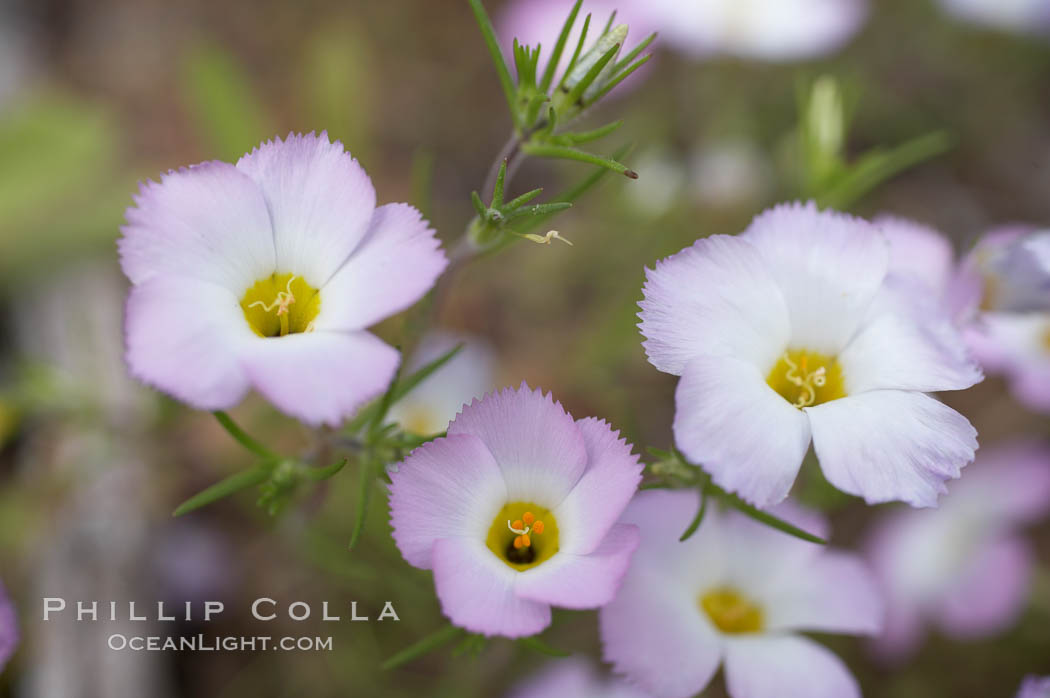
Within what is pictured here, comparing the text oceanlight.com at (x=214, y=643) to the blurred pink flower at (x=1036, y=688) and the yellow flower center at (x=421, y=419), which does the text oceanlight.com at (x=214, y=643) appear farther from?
the blurred pink flower at (x=1036, y=688)

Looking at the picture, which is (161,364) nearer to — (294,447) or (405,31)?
(294,447)

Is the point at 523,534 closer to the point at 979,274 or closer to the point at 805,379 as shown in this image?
the point at 805,379

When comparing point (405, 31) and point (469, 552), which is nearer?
point (469, 552)

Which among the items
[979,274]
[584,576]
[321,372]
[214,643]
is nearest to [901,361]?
[979,274]

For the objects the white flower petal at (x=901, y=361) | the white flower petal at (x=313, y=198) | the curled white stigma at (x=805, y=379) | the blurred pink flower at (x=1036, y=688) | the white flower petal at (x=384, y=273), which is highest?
the white flower petal at (x=313, y=198)

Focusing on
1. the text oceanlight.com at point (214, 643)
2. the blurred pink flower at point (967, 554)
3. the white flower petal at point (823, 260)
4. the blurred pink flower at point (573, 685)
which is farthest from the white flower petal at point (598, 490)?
the blurred pink flower at point (967, 554)

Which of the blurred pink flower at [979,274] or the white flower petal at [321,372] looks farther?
the blurred pink flower at [979,274]

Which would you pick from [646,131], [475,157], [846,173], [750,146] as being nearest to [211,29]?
[475,157]
